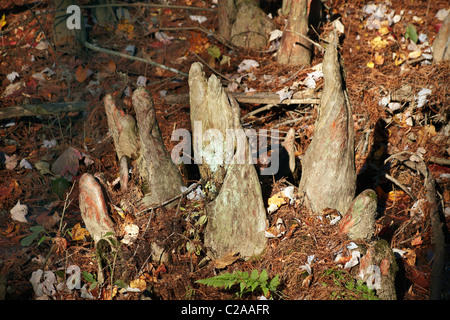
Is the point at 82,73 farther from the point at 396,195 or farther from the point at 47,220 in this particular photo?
the point at 396,195

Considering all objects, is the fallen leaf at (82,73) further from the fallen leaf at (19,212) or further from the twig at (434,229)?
the twig at (434,229)

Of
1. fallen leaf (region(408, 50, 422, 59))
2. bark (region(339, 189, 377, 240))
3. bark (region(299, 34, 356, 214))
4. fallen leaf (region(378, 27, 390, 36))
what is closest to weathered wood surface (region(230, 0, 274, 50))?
fallen leaf (region(378, 27, 390, 36))

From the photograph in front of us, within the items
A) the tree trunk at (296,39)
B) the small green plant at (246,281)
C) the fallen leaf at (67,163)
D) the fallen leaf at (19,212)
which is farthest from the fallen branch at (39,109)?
the small green plant at (246,281)

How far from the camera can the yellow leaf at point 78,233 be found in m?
3.51

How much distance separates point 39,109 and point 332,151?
3400 mm

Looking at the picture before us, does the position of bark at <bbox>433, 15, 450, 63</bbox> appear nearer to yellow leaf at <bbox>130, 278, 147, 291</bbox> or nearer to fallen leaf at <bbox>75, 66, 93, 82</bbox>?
yellow leaf at <bbox>130, 278, 147, 291</bbox>

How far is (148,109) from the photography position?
126 inches

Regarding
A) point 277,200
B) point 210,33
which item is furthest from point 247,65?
point 277,200

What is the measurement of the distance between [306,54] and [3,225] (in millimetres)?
3975

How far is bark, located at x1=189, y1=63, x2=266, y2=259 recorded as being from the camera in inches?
123

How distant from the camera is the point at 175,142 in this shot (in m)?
4.35

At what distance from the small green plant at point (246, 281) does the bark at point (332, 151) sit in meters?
0.78
